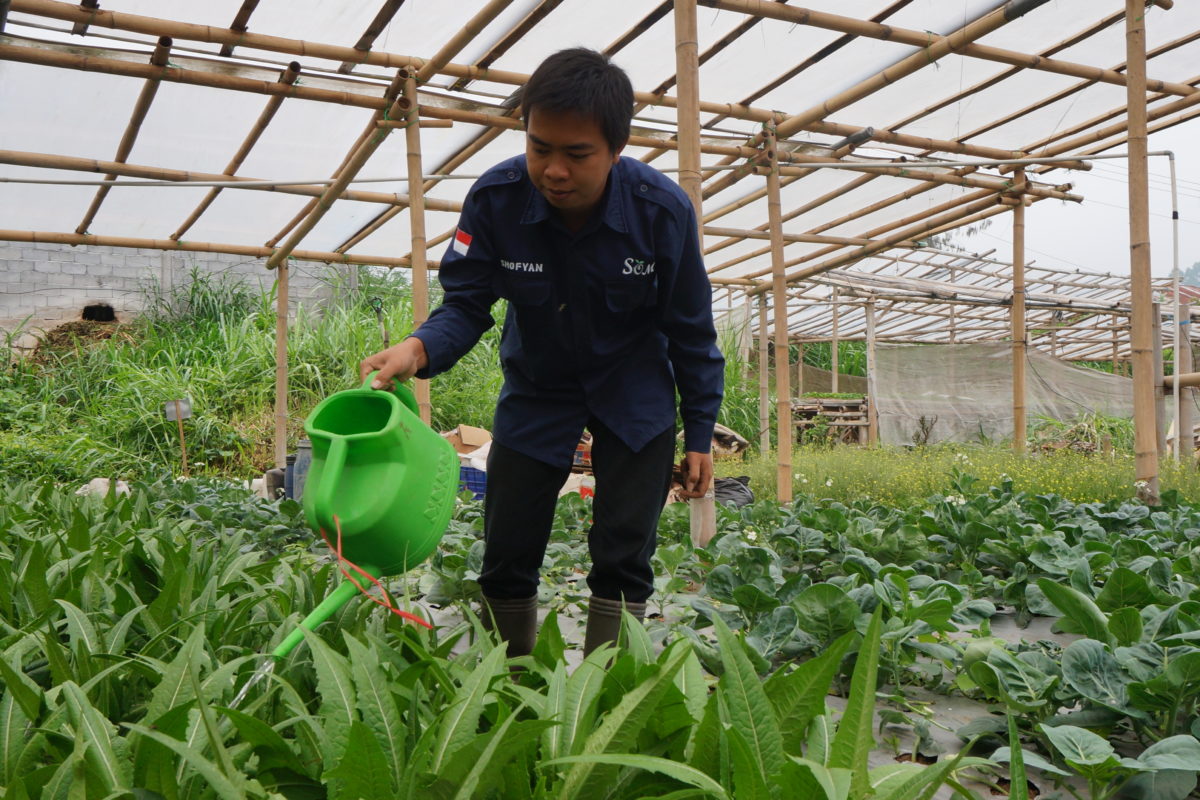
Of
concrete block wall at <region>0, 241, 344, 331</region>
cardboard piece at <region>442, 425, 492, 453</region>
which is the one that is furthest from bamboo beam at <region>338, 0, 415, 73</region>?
concrete block wall at <region>0, 241, 344, 331</region>

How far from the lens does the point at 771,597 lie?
91.4 inches

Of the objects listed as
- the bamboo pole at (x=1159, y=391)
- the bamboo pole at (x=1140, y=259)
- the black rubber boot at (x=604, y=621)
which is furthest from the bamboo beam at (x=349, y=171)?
the bamboo pole at (x=1159, y=391)

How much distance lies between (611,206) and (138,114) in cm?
471

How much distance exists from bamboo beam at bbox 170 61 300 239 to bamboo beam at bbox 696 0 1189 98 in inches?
90.3

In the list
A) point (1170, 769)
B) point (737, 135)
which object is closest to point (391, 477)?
point (1170, 769)

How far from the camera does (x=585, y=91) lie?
1.69m

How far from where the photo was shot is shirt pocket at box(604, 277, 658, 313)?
2008mm

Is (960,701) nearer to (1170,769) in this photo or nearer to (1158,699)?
(1158,699)

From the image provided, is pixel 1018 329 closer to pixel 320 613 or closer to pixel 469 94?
pixel 469 94

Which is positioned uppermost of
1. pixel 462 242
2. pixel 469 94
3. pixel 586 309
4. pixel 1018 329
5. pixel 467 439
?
pixel 469 94

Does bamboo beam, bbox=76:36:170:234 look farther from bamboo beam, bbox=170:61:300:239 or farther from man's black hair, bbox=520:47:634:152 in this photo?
man's black hair, bbox=520:47:634:152

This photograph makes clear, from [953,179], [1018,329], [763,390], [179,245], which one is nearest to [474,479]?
[179,245]

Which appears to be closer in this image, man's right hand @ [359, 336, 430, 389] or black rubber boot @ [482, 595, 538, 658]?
man's right hand @ [359, 336, 430, 389]

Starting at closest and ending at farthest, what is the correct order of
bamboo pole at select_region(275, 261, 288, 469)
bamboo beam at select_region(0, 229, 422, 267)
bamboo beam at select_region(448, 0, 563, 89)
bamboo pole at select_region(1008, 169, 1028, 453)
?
1. bamboo beam at select_region(448, 0, 563, 89)
2. bamboo beam at select_region(0, 229, 422, 267)
3. bamboo pole at select_region(1008, 169, 1028, 453)
4. bamboo pole at select_region(275, 261, 288, 469)
